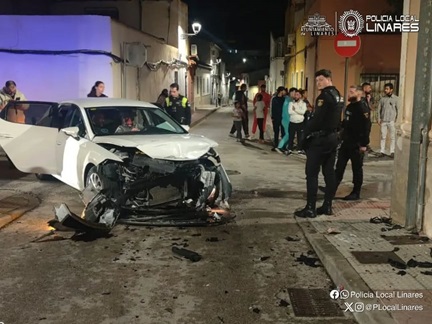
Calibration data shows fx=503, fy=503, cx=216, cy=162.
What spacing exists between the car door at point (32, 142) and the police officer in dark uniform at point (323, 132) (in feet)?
14.2

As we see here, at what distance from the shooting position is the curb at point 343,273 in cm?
391

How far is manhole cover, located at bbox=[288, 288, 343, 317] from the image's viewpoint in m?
4.20

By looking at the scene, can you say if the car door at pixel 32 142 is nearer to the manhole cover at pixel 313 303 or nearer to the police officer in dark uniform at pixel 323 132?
the police officer in dark uniform at pixel 323 132

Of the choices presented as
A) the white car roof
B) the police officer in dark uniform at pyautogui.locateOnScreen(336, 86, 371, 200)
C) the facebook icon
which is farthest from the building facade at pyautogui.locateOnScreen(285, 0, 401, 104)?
the facebook icon

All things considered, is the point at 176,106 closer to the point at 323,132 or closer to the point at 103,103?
the point at 103,103

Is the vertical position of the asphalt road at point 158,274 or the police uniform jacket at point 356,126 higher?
the police uniform jacket at point 356,126

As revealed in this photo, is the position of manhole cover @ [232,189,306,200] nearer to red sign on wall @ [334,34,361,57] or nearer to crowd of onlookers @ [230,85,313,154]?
crowd of onlookers @ [230,85,313,154]

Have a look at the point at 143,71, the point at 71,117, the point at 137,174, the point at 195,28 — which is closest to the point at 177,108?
the point at 71,117

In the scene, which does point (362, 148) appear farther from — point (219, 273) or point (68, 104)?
point (68, 104)

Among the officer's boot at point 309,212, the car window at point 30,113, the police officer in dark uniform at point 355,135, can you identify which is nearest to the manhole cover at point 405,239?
the officer's boot at point 309,212

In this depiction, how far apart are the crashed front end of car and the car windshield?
786 mm

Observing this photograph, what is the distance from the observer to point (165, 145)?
6.62m

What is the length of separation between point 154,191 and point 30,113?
4.38 metres

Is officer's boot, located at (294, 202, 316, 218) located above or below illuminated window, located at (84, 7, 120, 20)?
below
